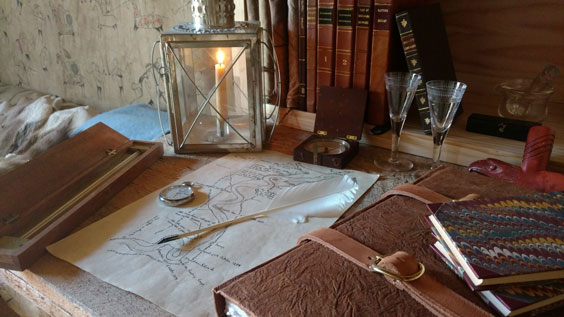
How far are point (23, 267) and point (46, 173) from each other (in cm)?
21

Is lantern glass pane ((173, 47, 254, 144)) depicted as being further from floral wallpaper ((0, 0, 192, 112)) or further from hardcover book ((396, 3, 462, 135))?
floral wallpaper ((0, 0, 192, 112))

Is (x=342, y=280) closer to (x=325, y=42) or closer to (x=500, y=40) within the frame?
(x=325, y=42)

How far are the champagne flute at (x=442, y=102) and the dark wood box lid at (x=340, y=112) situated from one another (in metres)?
0.17

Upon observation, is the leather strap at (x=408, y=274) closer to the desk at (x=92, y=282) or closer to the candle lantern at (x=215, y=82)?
the desk at (x=92, y=282)

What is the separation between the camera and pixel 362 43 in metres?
0.90

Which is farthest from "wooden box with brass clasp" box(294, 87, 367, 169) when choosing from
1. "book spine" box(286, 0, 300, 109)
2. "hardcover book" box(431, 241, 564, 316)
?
"hardcover book" box(431, 241, 564, 316)

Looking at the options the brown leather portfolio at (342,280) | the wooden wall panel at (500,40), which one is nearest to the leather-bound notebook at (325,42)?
the wooden wall panel at (500,40)

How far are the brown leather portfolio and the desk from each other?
121 mm

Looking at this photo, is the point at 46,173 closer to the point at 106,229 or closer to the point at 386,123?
the point at 106,229

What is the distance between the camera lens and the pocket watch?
28.7 inches

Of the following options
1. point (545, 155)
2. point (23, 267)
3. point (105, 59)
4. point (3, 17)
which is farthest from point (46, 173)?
point (3, 17)

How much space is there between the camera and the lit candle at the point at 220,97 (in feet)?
2.87

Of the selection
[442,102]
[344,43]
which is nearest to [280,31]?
[344,43]

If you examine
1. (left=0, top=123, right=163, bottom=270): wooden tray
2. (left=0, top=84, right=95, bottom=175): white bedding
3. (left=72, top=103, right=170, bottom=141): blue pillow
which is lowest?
(left=0, top=84, right=95, bottom=175): white bedding
